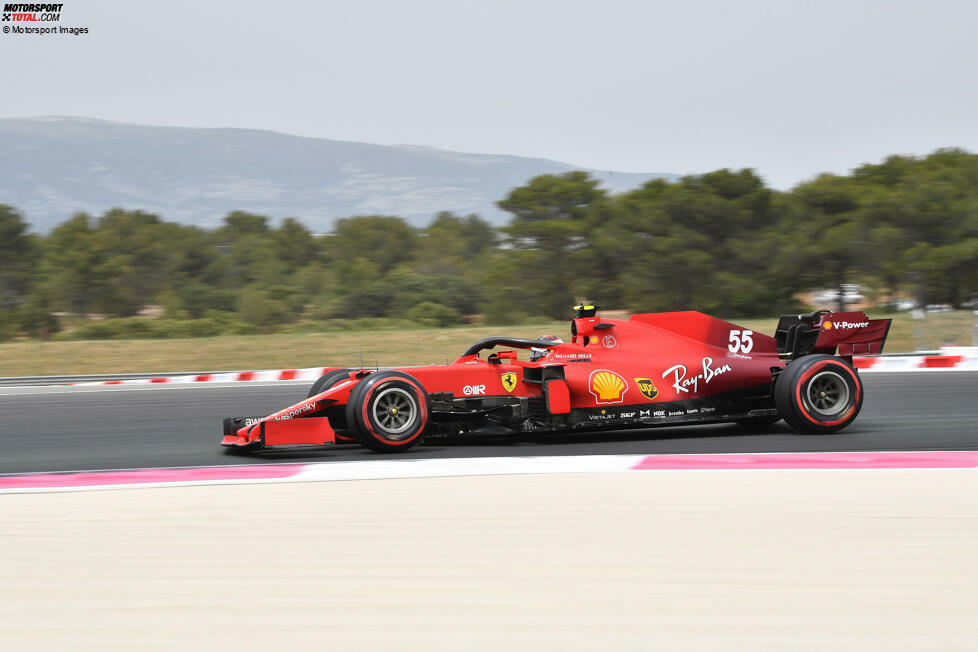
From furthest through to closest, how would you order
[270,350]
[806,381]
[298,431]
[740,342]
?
1. [270,350]
2. [740,342]
3. [806,381]
4. [298,431]

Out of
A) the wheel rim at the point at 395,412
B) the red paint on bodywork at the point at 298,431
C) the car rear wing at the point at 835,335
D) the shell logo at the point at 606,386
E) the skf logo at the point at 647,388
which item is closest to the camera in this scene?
the red paint on bodywork at the point at 298,431

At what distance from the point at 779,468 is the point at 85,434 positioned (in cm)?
678

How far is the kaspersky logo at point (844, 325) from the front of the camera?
890cm

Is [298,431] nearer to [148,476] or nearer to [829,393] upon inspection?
[148,476]

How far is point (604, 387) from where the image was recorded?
26.6 ft

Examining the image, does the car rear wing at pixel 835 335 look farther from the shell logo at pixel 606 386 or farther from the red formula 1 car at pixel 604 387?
the shell logo at pixel 606 386

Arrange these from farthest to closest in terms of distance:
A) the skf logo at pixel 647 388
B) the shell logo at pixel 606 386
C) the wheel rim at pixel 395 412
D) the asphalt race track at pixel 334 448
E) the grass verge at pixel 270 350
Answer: the grass verge at pixel 270 350, the skf logo at pixel 647 388, the shell logo at pixel 606 386, the asphalt race track at pixel 334 448, the wheel rim at pixel 395 412

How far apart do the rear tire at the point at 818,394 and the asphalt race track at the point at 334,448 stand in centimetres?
15

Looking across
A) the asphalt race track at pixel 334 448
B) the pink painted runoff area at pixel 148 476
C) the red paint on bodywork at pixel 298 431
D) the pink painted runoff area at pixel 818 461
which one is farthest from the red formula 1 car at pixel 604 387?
the pink painted runoff area at pixel 818 461

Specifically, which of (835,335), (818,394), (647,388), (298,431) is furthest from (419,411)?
(835,335)

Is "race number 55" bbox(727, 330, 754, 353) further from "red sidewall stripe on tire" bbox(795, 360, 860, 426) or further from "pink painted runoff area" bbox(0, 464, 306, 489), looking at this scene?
"pink painted runoff area" bbox(0, 464, 306, 489)

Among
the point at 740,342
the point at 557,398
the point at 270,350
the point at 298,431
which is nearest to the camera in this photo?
the point at 298,431

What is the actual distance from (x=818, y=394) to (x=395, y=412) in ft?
12.1

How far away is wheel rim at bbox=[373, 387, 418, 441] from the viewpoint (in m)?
7.62
